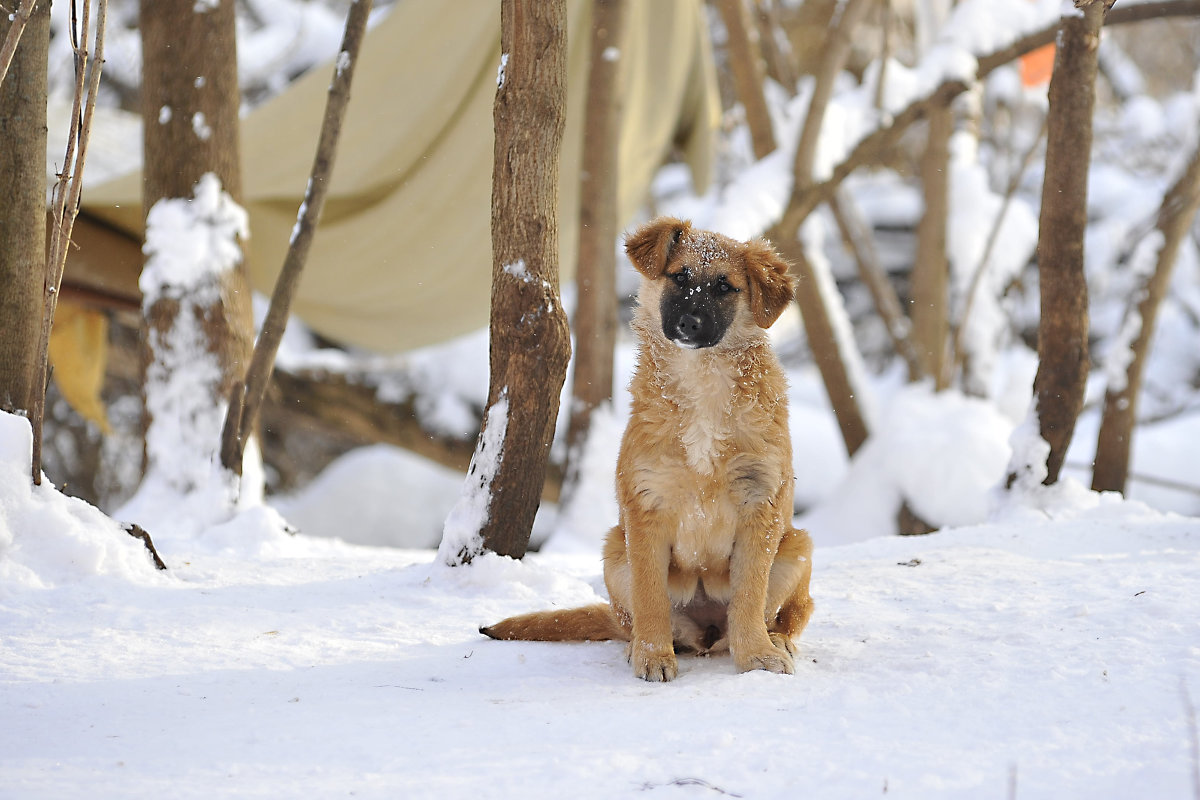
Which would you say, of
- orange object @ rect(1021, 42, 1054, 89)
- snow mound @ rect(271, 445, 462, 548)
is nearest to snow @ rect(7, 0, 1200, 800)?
orange object @ rect(1021, 42, 1054, 89)

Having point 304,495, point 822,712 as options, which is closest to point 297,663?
point 822,712

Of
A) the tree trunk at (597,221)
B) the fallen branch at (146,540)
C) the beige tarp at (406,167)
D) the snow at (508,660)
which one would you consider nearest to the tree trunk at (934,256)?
the snow at (508,660)

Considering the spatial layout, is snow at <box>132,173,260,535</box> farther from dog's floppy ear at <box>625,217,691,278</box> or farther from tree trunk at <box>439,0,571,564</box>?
dog's floppy ear at <box>625,217,691,278</box>

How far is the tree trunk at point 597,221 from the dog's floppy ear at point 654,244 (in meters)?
3.92

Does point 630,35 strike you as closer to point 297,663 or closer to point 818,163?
point 818,163

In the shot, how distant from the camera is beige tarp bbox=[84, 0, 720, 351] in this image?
291 inches

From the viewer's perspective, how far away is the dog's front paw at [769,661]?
286cm

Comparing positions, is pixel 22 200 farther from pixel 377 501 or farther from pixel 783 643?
pixel 377 501

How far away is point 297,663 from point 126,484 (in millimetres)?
11026

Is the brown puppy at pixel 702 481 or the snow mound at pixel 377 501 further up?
the brown puppy at pixel 702 481

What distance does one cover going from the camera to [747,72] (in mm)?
8719

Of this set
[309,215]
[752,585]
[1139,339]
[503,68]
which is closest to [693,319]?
[752,585]

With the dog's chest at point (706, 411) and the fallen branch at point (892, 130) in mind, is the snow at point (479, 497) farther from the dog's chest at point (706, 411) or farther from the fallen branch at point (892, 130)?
the fallen branch at point (892, 130)

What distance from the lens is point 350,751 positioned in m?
2.20
